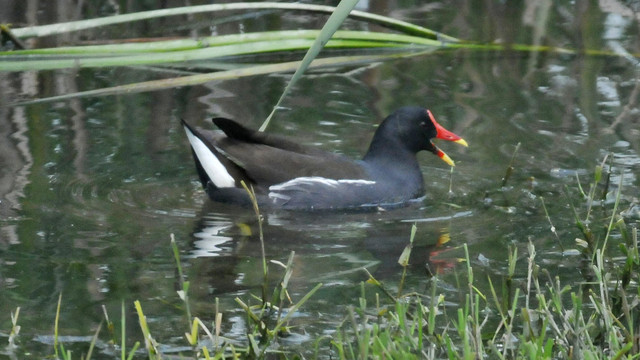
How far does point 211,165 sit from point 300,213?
505mm

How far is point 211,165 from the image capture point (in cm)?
572

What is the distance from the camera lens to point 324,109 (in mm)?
6898

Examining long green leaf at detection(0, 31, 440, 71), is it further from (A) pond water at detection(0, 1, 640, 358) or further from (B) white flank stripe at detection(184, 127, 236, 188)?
(B) white flank stripe at detection(184, 127, 236, 188)

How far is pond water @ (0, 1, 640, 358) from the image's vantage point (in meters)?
4.31

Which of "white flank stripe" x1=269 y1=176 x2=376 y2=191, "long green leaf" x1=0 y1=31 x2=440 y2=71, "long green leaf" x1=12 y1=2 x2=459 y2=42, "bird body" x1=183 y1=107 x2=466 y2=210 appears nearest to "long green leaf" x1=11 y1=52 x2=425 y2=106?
"long green leaf" x1=0 y1=31 x2=440 y2=71

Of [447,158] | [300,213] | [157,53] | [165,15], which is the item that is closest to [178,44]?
[157,53]

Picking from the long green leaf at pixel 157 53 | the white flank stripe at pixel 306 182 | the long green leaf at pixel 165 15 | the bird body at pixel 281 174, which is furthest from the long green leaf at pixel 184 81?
the white flank stripe at pixel 306 182

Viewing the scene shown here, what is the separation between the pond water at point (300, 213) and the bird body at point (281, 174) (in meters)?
0.11

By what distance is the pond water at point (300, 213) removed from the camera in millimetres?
4309

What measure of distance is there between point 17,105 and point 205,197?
159 centimetres

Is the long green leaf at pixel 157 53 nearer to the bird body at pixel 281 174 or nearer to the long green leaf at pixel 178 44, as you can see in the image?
the long green leaf at pixel 178 44

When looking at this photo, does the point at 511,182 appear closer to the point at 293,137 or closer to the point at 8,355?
the point at 293,137

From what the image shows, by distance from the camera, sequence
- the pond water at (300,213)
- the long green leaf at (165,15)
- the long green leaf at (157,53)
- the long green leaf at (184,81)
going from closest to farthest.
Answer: the pond water at (300,213)
the long green leaf at (157,53)
the long green leaf at (165,15)
the long green leaf at (184,81)

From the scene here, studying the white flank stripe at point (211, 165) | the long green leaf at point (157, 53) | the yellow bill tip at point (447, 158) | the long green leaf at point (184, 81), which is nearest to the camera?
the white flank stripe at point (211, 165)
